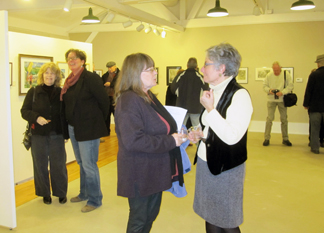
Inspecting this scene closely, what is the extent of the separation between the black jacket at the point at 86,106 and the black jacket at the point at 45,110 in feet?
0.81

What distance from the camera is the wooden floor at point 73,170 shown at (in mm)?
3930

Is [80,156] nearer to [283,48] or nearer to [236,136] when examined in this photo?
[236,136]

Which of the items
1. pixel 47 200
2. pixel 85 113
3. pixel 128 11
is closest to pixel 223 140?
pixel 85 113

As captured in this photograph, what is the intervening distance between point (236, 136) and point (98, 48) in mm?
9969

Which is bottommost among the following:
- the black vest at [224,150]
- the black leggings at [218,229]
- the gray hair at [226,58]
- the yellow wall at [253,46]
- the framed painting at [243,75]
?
the black leggings at [218,229]

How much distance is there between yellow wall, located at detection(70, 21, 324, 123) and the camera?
28.5ft

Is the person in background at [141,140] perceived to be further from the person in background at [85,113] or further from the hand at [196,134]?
the person in background at [85,113]

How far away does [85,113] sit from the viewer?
332cm

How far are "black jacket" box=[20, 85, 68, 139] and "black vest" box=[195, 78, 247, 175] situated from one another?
2143 millimetres

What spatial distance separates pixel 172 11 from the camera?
1032 cm

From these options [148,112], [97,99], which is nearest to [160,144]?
[148,112]

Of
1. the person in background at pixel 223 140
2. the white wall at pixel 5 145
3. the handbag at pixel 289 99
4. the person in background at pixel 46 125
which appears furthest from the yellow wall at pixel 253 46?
A: the person in background at pixel 223 140

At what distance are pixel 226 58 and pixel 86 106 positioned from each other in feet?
6.09

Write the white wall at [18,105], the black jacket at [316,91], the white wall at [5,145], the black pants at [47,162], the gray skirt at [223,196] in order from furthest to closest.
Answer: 1. the black jacket at [316,91]
2. the white wall at [18,105]
3. the black pants at [47,162]
4. the white wall at [5,145]
5. the gray skirt at [223,196]
